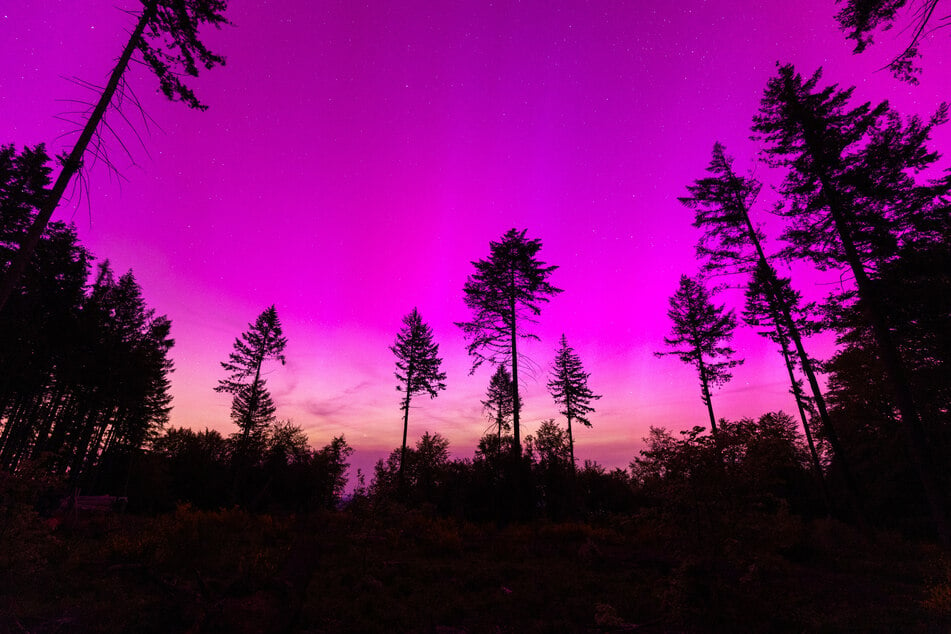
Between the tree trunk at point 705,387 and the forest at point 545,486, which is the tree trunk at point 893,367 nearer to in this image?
the forest at point 545,486

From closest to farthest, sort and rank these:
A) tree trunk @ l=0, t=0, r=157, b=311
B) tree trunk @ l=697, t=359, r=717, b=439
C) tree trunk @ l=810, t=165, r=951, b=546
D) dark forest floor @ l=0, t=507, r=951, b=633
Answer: dark forest floor @ l=0, t=507, r=951, b=633, tree trunk @ l=0, t=0, r=157, b=311, tree trunk @ l=810, t=165, r=951, b=546, tree trunk @ l=697, t=359, r=717, b=439

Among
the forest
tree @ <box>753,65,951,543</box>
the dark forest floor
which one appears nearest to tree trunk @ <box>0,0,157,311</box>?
the forest

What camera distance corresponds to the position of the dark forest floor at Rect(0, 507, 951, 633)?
621 centimetres

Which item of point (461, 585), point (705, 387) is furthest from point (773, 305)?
point (461, 585)

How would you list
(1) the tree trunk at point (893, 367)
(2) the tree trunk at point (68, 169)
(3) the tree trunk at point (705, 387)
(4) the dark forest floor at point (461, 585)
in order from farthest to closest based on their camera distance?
(3) the tree trunk at point (705, 387) → (1) the tree trunk at point (893, 367) → (2) the tree trunk at point (68, 169) → (4) the dark forest floor at point (461, 585)

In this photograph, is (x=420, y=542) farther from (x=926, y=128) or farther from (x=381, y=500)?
(x=926, y=128)

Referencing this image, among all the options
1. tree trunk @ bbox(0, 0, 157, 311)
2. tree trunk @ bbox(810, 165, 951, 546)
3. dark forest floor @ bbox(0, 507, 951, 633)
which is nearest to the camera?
dark forest floor @ bbox(0, 507, 951, 633)

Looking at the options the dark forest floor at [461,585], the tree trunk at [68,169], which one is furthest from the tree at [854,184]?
the tree trunk at [68,169]

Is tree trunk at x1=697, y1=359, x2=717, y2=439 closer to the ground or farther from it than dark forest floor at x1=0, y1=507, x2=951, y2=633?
farther from it

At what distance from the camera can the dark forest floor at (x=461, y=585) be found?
6211 millimetres

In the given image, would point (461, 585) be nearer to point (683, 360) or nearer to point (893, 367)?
point (893, 367)

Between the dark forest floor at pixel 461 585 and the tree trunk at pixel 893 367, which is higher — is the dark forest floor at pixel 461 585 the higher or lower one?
the lower one

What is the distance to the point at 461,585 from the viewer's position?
8.86m

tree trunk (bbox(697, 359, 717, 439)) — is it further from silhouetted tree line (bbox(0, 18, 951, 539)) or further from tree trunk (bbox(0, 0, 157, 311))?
tree trunk (bbox(0, 0, 157, 311))
